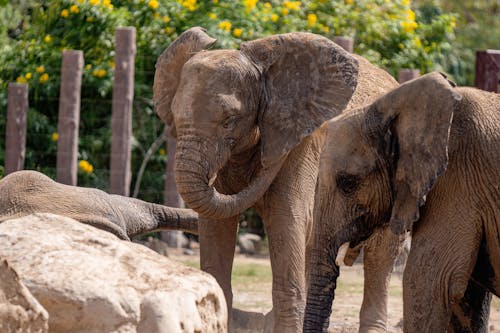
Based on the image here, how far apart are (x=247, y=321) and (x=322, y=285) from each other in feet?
8.93

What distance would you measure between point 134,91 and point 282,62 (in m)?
5.99

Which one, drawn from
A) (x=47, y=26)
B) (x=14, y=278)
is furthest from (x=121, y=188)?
(x=14, y=278)

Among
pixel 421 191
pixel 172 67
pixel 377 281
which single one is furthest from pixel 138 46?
pixel 421 191

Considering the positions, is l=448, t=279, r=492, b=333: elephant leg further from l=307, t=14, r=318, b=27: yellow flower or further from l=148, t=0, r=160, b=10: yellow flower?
l=148, t=0, r=160, b=10: yellow flower

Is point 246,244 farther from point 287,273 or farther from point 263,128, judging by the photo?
point 263,128

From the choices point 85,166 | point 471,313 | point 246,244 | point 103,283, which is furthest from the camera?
point 246,244

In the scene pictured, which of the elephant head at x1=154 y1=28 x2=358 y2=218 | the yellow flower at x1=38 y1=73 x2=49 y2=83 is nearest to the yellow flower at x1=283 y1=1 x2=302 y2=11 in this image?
the yellow flower at x1=38 y1=73 x2=49 y2=83

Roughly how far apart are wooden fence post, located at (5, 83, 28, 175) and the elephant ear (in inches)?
225

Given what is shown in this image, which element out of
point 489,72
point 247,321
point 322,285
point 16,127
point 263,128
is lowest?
point 247,321

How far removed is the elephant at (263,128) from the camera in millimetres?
7484

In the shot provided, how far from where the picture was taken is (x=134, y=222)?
31.8 ft

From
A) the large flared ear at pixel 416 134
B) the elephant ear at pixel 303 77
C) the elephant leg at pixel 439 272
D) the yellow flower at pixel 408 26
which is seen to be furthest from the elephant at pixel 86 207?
the yellow flower at pixel 408 26

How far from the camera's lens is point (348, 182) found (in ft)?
21.4

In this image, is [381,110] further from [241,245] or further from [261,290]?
[241,245]
